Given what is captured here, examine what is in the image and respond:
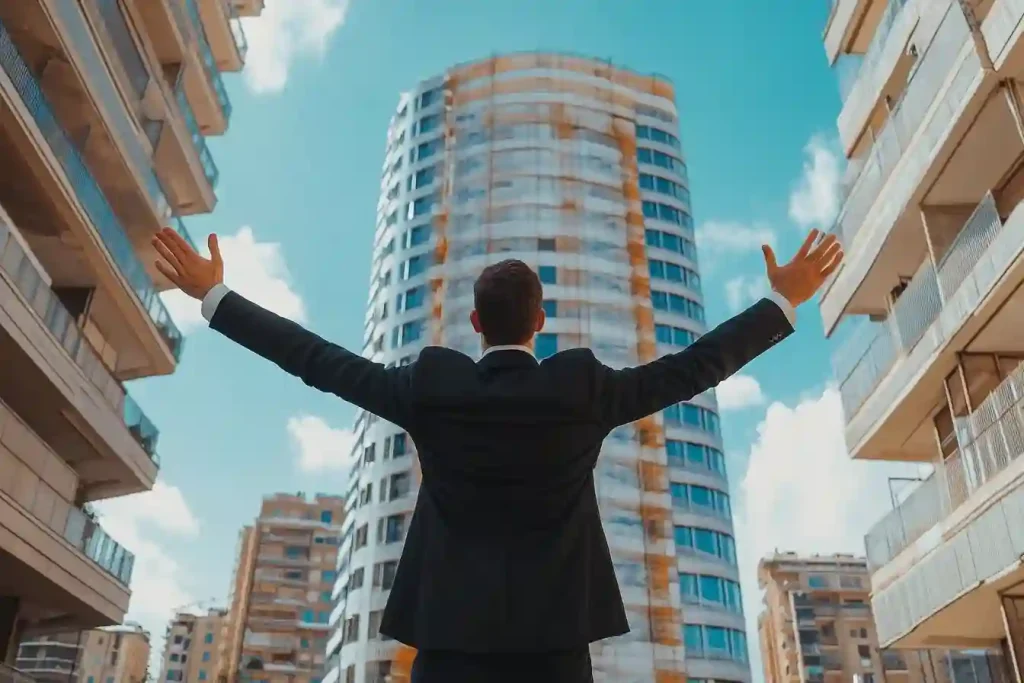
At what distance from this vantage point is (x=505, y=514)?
7.79ft

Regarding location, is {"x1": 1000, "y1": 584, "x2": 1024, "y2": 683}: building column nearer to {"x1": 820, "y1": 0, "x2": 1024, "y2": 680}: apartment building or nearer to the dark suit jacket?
{"x1": 820, "y1": 0, "x2": 1024, "y2": 680}: apartment building

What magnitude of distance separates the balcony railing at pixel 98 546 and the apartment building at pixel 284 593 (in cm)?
7230

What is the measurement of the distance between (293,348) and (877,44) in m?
20.0

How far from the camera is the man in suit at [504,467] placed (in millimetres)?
2260

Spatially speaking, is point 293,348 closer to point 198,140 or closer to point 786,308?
point 786,308

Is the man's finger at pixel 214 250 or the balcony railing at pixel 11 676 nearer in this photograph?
the man's finger at pixel 214 250

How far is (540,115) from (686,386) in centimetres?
5622

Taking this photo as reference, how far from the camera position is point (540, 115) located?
2245 inches

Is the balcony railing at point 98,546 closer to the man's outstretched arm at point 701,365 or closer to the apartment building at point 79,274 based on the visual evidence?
A: the apartment building at point 79,274

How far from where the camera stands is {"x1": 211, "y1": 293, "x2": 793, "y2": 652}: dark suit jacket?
228 cm

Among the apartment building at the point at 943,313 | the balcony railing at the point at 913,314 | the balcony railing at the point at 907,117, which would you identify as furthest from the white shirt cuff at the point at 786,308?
the balcony railing at the point at 907,117

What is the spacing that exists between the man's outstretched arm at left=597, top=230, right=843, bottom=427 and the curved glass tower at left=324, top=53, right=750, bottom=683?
41835 mm

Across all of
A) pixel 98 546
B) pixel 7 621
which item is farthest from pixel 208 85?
pixel 7 621

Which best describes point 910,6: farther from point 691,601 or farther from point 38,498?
point 691,601
